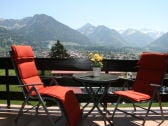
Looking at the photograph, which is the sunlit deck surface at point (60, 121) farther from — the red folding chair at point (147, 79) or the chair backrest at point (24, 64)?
the chair backrest at point (24, 64)

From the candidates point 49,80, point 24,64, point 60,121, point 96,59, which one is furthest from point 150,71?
point 24,64

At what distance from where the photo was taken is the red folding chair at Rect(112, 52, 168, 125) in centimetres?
400

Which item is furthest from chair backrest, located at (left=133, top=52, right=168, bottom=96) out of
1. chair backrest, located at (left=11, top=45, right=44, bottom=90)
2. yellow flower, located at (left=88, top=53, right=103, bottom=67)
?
chair backrest, located at (left=11, top=45, right=44, bottom=90)

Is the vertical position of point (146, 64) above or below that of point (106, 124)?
above

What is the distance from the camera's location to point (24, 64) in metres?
4.25

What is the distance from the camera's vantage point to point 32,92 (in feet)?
13.2

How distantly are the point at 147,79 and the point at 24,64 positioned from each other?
1955 millimetres

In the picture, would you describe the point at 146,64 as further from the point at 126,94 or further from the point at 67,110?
the point at 67,110

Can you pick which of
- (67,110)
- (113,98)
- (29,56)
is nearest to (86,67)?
(113,98)

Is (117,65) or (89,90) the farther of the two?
(117,65)

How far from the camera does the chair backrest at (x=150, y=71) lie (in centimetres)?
420

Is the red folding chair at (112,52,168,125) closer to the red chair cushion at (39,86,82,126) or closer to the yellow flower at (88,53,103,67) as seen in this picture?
the yellow flower at (88,53,103,67)

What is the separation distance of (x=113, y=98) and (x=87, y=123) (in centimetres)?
93

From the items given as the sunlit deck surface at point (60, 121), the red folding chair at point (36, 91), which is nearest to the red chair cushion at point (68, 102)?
the red folding chair at point (36, 91)
